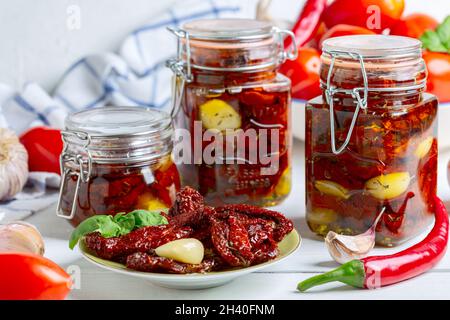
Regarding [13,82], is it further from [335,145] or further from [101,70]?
[335,145]

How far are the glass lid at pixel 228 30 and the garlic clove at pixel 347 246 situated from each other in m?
0.46

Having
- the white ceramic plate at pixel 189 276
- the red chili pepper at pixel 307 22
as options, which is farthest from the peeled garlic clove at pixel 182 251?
the red chili pepper at pixel 307 22

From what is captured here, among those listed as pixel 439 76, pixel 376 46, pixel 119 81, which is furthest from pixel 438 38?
pixel 119 81

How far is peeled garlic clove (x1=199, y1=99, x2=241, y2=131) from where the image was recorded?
1721 millimetres

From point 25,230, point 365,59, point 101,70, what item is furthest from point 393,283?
point 101,70

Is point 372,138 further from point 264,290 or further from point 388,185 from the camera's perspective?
point 264,290

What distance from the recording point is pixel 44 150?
2.09 metres

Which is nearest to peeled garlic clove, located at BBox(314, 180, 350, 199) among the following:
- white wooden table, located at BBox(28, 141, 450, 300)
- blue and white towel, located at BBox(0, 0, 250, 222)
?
white wooden table, located at BBox(28, 141, 450, 300)

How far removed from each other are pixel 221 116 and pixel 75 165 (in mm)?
300

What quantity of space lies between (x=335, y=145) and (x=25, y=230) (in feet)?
1.88

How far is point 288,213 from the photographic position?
1798 millimetres

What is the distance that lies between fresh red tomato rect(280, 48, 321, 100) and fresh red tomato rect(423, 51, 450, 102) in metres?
0.26

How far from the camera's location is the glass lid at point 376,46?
4.96 feet

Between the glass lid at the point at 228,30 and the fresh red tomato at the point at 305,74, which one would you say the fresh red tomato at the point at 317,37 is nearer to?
the fresh red tomato at the point at 305,74
